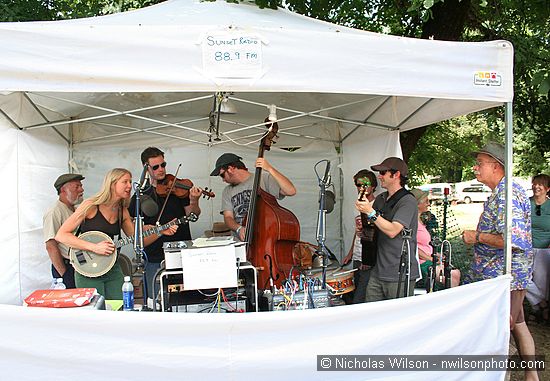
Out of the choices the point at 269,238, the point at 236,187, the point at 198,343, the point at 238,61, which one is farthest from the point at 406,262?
the point at 236,187

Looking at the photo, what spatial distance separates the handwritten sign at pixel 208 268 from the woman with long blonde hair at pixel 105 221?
88cm

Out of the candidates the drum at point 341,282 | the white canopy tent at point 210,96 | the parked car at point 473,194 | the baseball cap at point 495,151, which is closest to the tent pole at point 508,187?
the white canopy tent at point 210,96

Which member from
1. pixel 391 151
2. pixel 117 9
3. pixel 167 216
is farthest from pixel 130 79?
pixel 117 9

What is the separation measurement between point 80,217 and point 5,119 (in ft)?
4.19

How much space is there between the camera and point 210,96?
3.74 meters

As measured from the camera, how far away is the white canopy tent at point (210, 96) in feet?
7.72

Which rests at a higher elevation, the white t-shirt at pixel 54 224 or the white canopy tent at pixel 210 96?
the white canopy tent at pixel 210 96

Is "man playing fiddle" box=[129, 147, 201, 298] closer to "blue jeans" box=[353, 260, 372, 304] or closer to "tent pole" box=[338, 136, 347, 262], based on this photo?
"blue jeans" box=[353, 260, 372, 304]

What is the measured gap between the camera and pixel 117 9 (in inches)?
230

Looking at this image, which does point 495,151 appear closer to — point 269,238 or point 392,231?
point 392,231

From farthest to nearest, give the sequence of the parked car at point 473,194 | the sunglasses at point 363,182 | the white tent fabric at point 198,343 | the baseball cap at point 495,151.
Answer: the parked car at point 473,194 → the sunglasses at point 363,182 → the baseball cap at point 495,151 → the white tent fabric at point 198,343

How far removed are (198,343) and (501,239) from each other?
6.72ft

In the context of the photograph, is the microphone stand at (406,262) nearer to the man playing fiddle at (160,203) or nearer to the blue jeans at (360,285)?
the blue jeans at (360,285)

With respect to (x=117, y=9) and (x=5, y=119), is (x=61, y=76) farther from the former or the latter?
(x=117, y=9)
